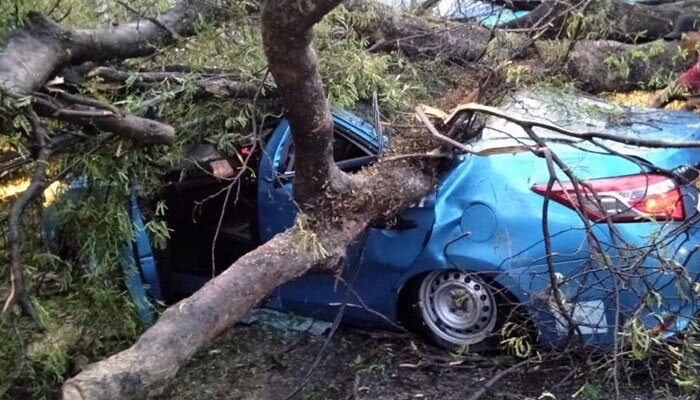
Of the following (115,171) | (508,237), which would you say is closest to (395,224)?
(508,237)

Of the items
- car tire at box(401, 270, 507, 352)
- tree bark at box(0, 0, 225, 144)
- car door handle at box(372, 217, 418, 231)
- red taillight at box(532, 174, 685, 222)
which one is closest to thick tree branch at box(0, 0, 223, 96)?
tree bark at box(0, 0, 225, 144)

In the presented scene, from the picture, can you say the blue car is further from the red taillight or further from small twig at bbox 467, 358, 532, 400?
small twig at bbox 467, 358, 532, 400

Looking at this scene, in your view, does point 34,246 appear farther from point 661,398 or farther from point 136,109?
point 661,398

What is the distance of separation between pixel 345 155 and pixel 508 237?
1.01 meters

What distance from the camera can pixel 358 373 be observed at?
393 centimetres

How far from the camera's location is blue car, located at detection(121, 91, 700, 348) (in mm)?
3350

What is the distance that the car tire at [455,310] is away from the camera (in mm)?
3871

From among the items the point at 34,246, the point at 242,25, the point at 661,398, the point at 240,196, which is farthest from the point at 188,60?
the point at 661,398

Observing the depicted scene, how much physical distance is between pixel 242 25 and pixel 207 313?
2006 mm

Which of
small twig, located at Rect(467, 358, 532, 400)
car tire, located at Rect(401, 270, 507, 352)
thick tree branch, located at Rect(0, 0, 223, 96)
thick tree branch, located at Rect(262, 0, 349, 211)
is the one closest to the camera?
thick tree branch, located at Rect(262, 0, 349, 211)

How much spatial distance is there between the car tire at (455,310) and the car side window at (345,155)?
0.67 metres

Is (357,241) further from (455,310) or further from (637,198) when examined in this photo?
(637,198)

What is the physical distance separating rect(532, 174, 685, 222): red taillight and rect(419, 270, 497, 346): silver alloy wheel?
668 millimetres

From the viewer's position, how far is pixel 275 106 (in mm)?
4188
